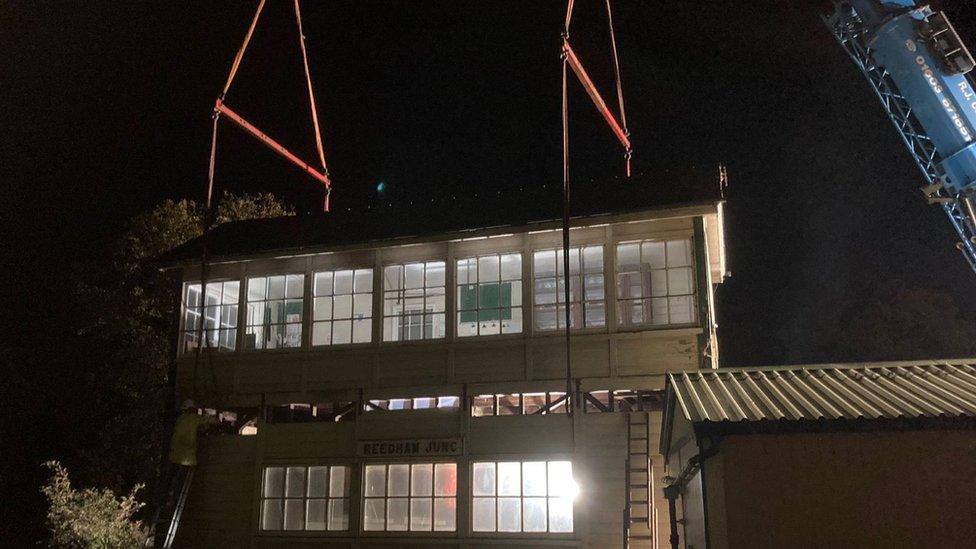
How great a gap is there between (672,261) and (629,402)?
10.2 feet

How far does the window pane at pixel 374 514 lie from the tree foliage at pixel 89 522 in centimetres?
410

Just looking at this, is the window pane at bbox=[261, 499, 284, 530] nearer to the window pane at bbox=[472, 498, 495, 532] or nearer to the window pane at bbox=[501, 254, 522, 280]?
the window pane at bbox=[472, 498, 495, 532]

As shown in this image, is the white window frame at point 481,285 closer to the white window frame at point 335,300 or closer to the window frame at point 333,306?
the window frame at point 333,306

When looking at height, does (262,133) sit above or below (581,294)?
above

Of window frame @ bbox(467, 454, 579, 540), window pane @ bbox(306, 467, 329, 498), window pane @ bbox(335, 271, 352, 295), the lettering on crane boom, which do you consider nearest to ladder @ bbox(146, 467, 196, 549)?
window pane @ bbox(306, 467, 329, 498)

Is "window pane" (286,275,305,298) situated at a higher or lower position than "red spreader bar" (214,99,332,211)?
lower

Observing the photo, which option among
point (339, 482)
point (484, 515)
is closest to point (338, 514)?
point (339, 482)

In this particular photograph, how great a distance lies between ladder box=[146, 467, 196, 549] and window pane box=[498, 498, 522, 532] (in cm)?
575

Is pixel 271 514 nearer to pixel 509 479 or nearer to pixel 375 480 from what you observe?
pixel 375 480

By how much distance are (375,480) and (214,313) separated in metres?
4.88

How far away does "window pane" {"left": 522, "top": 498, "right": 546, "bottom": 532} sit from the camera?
38.8ft

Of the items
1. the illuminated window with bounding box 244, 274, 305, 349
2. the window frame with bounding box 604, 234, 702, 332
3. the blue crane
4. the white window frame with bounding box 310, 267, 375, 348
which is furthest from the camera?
the illuminated window with bounding box 244, 274, 305, 349

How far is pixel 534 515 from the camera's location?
1187 centimetres

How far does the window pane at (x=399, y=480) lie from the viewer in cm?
1276
